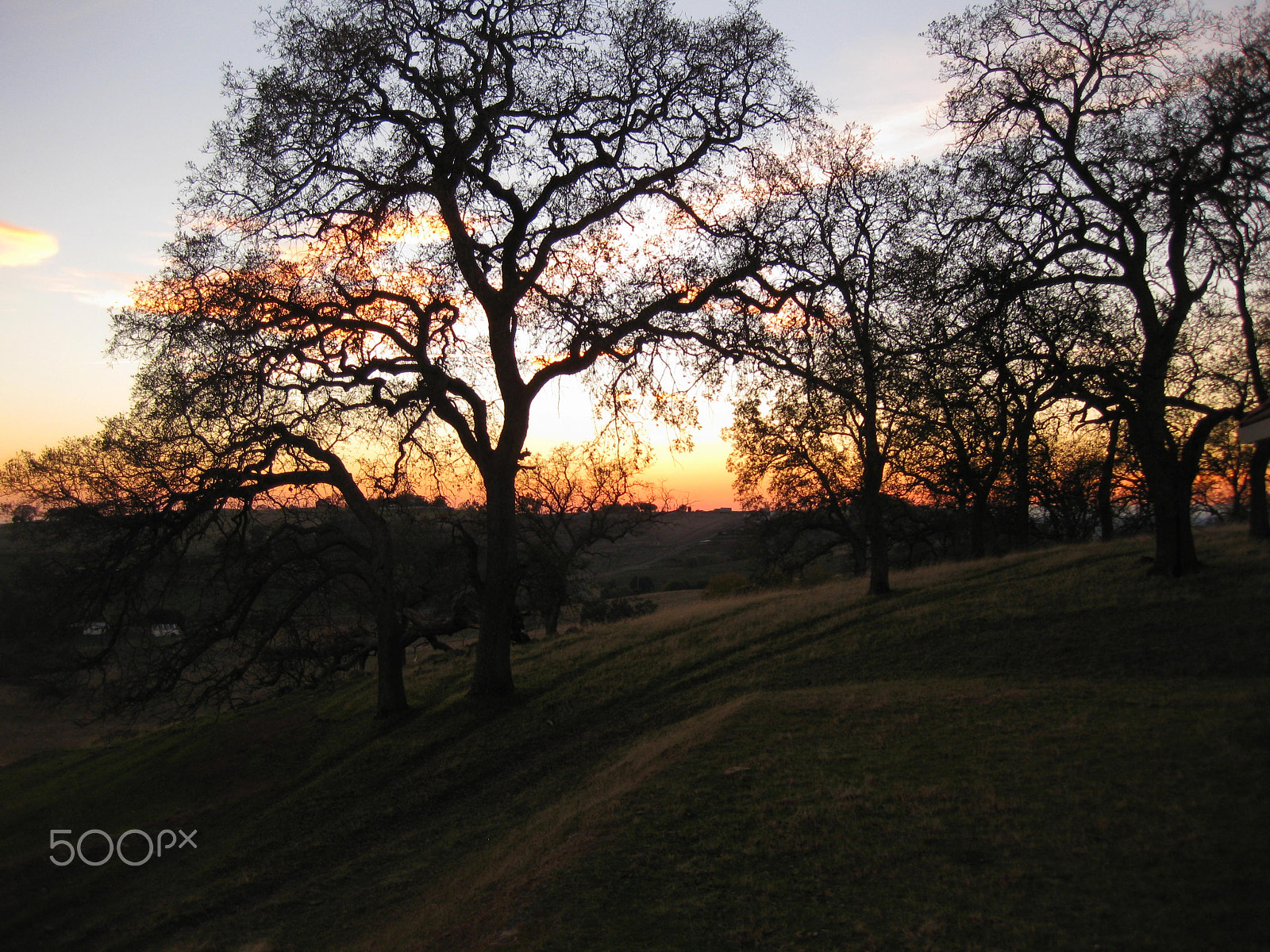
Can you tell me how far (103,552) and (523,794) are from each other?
25.7 ft

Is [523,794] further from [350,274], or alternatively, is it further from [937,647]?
[350,274]

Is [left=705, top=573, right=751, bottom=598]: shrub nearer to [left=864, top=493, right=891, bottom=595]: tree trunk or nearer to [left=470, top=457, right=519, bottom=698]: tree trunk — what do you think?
[left=864, top=493, right=891, bottom=595]: tree trunk

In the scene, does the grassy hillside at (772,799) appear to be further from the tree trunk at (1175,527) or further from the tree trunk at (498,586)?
the tree trunk at (498,586)

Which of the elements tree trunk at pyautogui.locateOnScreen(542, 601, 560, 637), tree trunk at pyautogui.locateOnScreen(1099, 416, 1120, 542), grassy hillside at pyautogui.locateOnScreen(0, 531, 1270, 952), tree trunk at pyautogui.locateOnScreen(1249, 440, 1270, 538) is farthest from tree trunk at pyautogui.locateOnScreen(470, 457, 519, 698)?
tree trunk at pyautogui.locateOnScreen(1099, 416, 1120, 542)

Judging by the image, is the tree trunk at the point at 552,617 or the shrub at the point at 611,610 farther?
the shrub at the point at 611,610

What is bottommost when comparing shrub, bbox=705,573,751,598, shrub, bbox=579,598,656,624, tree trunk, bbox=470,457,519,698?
shrub, bbox=579,598,656,624
